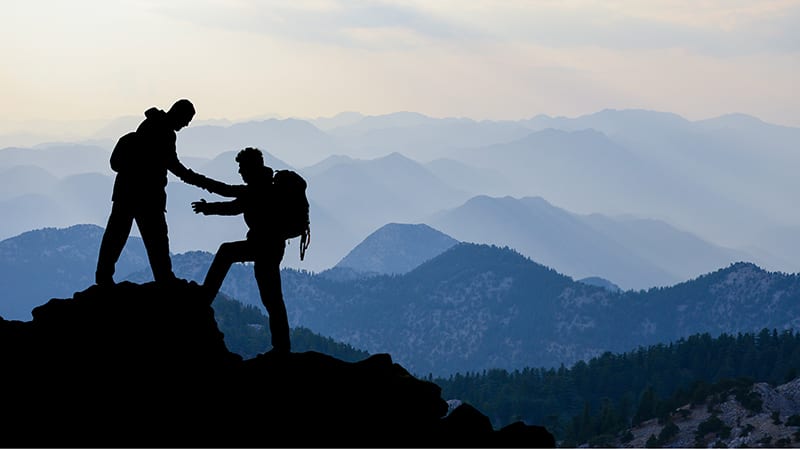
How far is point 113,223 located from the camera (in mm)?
23938

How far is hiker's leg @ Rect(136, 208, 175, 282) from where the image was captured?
78.0ft

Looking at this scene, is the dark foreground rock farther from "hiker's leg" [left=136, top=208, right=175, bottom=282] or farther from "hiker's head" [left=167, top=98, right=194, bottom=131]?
"hiker's head" [left=167, top=98, right=194, bottom=131]

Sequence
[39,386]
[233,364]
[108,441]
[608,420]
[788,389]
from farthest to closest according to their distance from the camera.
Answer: [608,420], [788,389], [233,364], [39,386], [108,441]

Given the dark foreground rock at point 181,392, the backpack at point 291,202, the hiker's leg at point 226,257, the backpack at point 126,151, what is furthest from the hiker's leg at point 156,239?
the backpack at point 291,202

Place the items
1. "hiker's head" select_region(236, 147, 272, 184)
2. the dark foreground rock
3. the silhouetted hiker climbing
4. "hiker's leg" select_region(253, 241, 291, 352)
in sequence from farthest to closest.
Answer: the silhouetted hiker climbing → "hiker's leg" select_region(253, 241, 291, 352) → "hiker's head" select_region(236, 147, 272, 184) → the dark foreground rock

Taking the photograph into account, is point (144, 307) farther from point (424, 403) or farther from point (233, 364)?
point (424, 403)

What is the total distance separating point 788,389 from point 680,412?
53.5ft

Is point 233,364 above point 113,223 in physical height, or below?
below

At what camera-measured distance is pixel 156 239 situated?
78.7 ft

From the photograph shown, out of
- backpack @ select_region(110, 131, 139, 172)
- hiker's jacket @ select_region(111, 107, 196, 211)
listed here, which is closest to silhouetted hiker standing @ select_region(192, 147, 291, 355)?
hiker's jacket @ select_region(111, 107, 196, 211)

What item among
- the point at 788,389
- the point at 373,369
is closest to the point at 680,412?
the point at 788,389

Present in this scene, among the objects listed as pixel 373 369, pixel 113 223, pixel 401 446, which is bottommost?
pixel 401 446

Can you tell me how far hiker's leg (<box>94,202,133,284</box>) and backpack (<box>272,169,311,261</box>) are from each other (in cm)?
372

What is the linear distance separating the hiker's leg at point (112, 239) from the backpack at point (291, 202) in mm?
3722
